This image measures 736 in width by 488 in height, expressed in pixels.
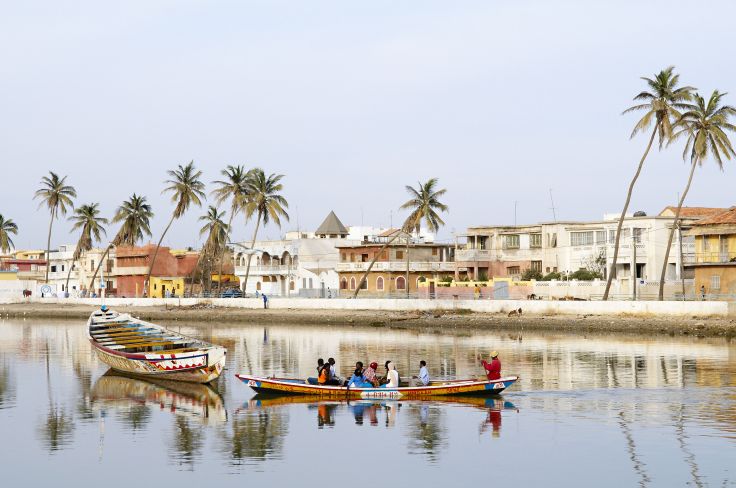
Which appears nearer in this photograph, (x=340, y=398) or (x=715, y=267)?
(x=340, y=398)

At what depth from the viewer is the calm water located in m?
26.9

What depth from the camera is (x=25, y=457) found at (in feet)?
97.5

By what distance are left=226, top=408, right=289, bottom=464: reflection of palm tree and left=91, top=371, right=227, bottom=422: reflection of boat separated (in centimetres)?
122

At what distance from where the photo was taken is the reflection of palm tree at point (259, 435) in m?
29.3

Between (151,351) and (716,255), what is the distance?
4399 cm

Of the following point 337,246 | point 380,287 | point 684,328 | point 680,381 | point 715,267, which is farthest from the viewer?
point 337,246

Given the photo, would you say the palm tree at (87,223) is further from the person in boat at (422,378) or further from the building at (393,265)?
the person in boat at (422,378)

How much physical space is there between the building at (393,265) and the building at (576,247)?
9.23 ft

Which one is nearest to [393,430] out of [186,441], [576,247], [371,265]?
[186,441]

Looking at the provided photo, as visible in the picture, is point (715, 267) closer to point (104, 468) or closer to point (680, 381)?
point (680, 381)

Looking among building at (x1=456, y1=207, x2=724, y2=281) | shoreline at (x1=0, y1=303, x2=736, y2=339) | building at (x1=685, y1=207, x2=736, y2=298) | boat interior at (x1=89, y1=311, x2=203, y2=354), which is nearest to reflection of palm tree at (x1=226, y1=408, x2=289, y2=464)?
boat interior at (x1=89, y1=311, x2=203, y2=354)

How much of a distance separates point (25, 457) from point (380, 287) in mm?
79558

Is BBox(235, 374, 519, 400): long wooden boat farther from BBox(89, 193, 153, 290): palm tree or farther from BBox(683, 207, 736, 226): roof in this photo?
BBox(89, 193, 153, 290): palm tree

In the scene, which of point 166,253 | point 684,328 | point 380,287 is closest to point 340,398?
point 684,328
